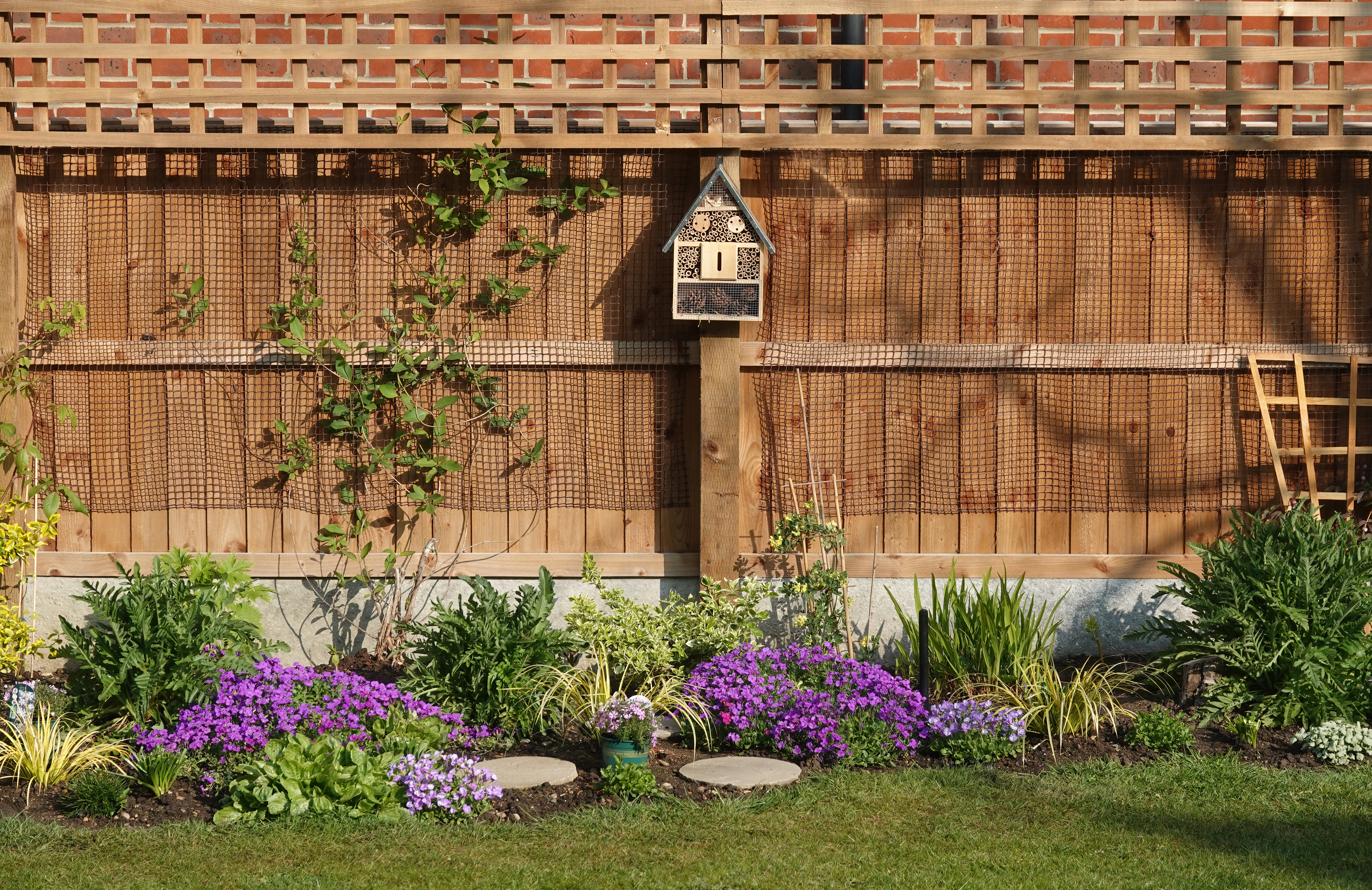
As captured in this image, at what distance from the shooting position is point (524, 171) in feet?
17.0

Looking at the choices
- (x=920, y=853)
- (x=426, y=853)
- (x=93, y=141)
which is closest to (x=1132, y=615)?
(x=920, y=853)

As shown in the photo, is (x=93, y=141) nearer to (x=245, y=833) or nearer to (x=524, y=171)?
(x=524, y=171)

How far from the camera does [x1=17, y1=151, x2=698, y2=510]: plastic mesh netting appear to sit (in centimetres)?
520

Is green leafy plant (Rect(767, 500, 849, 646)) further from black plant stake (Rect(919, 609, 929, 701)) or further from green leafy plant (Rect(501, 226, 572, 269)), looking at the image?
green leafy plant (Rect(501, 226, 572, 269))

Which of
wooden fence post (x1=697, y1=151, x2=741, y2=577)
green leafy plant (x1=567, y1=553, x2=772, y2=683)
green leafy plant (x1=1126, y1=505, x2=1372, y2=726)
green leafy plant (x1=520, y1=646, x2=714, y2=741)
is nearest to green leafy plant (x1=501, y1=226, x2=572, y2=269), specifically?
wooden fence post (x1=697, y1=151, x2=741, y2=577)

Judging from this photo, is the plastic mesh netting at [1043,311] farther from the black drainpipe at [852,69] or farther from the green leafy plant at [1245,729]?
the green leafy plant at [1245,729]

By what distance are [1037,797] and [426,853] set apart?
197cm

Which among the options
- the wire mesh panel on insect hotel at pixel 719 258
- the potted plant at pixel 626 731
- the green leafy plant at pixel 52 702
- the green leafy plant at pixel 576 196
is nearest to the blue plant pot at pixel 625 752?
the potted plant at pixel 626 731

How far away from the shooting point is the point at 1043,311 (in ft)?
17.3

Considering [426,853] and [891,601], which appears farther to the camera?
[891,601]

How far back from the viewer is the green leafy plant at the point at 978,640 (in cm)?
475

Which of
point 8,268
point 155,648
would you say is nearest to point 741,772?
point 155,648

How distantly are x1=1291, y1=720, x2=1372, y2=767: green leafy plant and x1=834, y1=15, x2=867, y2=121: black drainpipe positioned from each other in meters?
3.28

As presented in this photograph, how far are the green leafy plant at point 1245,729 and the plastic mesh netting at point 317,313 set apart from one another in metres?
2.39
